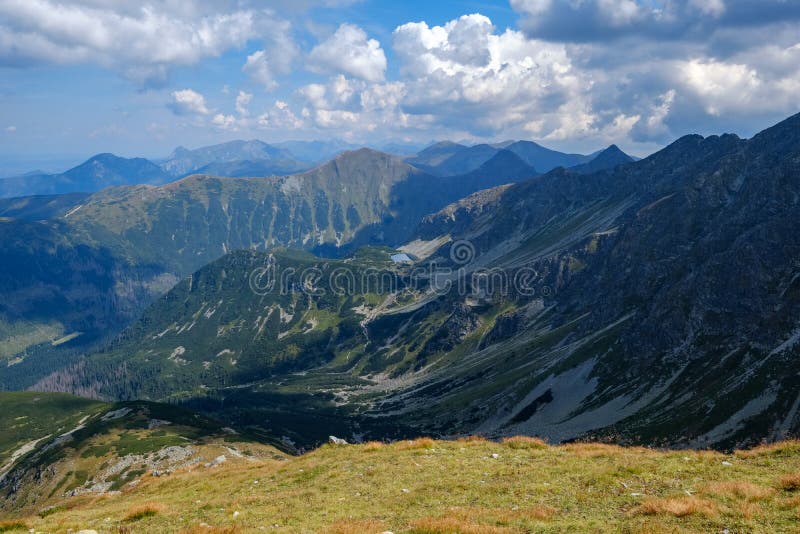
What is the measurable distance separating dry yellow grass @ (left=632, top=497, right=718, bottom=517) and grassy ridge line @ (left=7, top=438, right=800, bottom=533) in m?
0.04

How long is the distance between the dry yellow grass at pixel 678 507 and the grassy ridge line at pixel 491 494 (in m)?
0.04

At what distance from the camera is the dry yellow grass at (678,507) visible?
2019 cm

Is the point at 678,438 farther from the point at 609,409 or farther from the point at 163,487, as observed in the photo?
the point at 163,487

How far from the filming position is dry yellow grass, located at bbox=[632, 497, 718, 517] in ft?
66.2

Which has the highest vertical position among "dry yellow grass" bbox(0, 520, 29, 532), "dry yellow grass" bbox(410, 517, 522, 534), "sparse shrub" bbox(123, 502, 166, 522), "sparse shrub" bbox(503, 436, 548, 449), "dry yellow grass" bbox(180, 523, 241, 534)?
"dry yellow grass" bbox(410, 517, 522, 534)

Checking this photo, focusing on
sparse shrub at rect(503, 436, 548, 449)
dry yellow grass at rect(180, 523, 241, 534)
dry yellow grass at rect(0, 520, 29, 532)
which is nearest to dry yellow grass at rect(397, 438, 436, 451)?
sparse shrub at rect(503, 436, 548, 449)

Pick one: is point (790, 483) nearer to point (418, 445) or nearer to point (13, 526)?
point (418, 445)

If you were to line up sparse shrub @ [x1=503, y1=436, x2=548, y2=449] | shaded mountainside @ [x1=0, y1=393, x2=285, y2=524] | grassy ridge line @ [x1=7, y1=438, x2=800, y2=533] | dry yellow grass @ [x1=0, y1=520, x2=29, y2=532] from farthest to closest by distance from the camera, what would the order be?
shaded mountainside @ [x1=0, y1=393, x2=285, y2=524] < sparse shrub @ [x1=503, y1=436, x2=548, y2=449] < dry yellow grass @ [x1=0, y1=520, x2=29, y2=532] < grassy ridge line @ [x1=7, y1=438, x2=800, y2=533]

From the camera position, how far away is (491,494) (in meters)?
26.7

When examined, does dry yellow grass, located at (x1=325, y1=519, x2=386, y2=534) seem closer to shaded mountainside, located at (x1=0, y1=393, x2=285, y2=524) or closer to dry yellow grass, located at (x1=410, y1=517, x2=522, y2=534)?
dry yellow grass, located at (x1=410, y1=517, x2=522, y2=534)

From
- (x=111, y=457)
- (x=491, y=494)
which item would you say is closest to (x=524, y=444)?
(x=491, y=494)

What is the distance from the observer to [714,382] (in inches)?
5359

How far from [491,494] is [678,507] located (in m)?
9.32

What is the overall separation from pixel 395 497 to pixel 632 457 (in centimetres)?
1555
